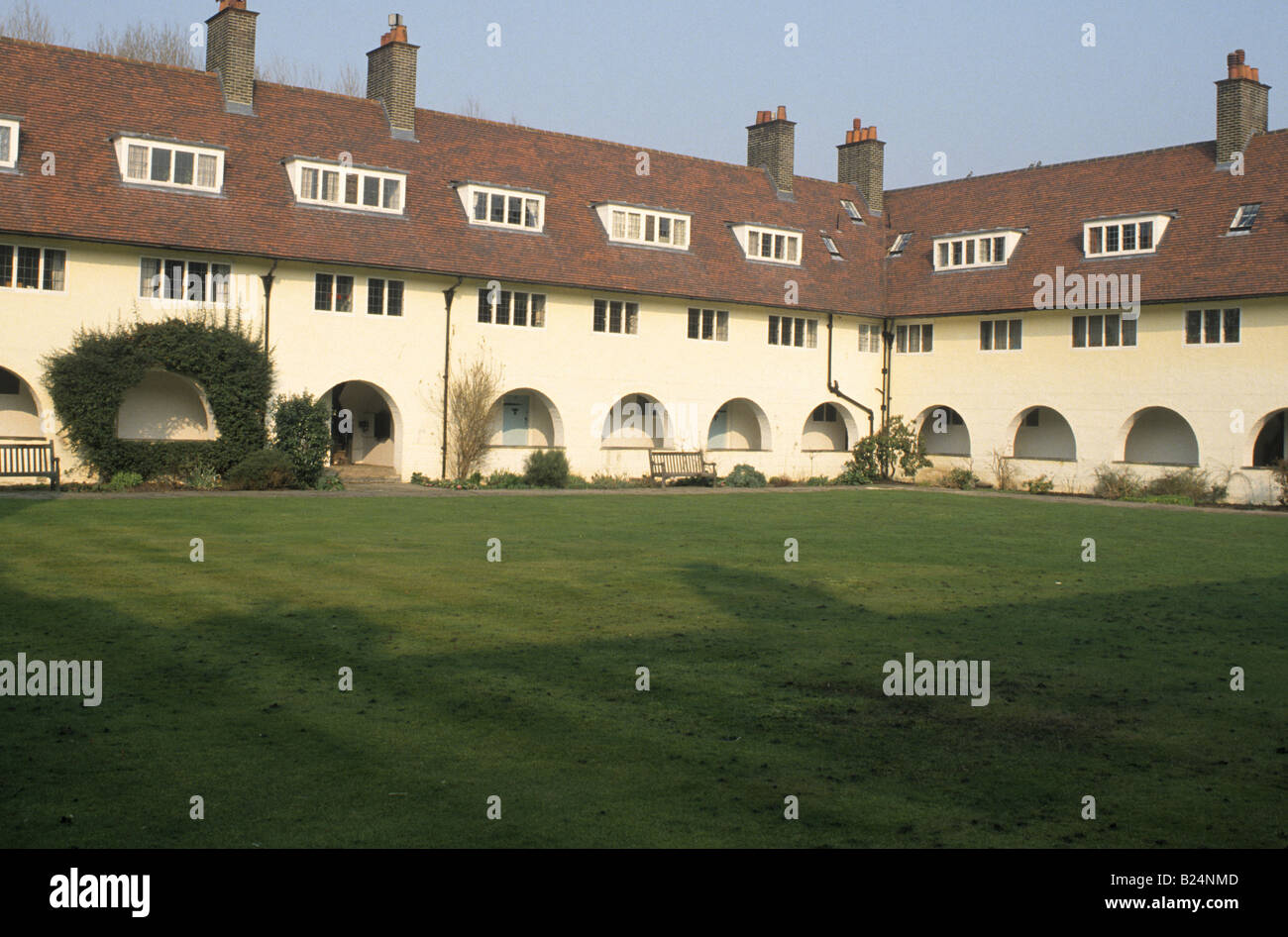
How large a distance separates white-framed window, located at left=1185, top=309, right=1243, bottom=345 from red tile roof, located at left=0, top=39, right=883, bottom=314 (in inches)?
407

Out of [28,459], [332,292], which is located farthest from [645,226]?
[28,459]

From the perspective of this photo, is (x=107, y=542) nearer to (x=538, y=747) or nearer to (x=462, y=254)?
(x=538, y=747)

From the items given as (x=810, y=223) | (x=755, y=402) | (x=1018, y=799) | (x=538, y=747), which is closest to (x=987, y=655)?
(x=1018, y=799)

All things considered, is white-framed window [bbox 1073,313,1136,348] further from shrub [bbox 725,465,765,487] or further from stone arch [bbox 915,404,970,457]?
shrub [bbox 725,465,765,487]

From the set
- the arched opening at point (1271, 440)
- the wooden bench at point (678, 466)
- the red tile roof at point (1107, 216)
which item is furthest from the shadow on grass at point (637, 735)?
the arched opening at point (1271, 440)

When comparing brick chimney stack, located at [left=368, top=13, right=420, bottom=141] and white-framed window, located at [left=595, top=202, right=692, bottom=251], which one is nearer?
brick chimney stack, located at [left=368, top=13, right=420, bottom=141]

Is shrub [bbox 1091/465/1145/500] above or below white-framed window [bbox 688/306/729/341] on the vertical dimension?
below

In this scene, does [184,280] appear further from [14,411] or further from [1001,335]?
[1001,335]

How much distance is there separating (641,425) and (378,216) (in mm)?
10056

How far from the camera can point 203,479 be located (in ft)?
90.9

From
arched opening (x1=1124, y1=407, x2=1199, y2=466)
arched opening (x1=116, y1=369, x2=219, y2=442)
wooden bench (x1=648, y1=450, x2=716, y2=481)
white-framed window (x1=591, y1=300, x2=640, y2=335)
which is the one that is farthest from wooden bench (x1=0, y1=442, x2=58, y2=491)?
arched opening (x1=1124, y1=407, x2=1199, y2=466)

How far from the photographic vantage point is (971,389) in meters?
38.8

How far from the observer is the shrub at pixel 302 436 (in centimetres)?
2889

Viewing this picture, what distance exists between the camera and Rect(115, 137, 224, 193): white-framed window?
93.5 ft
